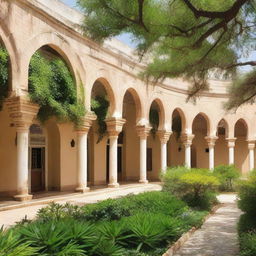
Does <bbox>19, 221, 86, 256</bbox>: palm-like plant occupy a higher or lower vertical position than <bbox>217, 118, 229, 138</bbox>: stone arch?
lower

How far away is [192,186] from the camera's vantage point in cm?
1207

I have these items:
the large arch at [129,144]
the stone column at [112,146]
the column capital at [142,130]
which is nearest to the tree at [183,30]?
the stone column at [112,146]

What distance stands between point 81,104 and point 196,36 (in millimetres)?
6991

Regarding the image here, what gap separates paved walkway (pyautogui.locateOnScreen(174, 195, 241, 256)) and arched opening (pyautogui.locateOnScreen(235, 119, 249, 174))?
2004 cm

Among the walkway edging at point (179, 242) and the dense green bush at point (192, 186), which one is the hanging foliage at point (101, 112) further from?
the walkway edging at point (179, 242)

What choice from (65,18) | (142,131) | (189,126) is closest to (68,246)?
(65,18)

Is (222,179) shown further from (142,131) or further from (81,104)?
(81,104)

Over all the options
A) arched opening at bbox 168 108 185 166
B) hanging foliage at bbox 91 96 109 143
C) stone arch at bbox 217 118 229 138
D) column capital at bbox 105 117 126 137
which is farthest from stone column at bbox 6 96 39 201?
stone arch at bbox 217 118 229 138

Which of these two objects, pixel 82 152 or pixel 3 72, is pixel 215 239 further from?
pixel 82 152

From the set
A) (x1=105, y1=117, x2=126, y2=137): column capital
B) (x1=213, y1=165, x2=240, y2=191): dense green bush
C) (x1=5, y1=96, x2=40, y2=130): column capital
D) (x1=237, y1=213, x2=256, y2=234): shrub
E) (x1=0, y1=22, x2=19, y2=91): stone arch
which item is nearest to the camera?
(x1=237, y1=213, x2=256, y2=234): shrub

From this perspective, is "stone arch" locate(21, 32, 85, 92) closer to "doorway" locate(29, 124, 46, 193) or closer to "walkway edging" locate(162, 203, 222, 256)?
"doorway" locate(29, 124, 46, 193)

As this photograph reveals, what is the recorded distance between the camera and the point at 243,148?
2994 centimetres

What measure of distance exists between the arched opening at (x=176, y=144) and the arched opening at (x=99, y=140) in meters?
8.22

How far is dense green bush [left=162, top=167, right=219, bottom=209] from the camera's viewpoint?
11641 millimetres
